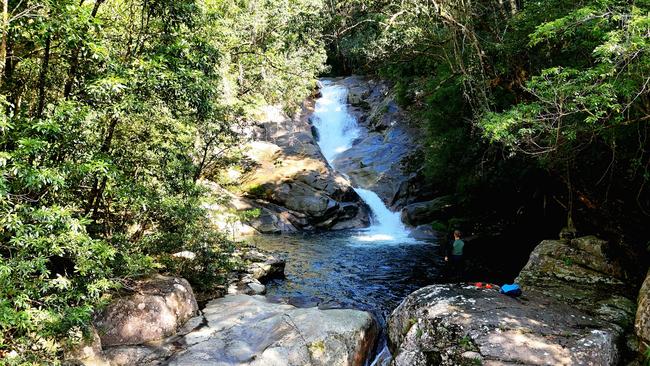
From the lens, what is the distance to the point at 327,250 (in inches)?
652

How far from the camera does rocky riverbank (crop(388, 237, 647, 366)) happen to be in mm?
5734

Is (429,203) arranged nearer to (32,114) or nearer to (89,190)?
(89,190)

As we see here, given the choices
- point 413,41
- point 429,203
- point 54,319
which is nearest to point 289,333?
point 54,319

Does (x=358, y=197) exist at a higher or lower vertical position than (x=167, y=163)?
lower

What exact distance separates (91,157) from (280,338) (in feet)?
13.6

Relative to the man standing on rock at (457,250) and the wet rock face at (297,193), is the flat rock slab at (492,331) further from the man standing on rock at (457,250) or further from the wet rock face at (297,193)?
the wet rock face at (297,193)

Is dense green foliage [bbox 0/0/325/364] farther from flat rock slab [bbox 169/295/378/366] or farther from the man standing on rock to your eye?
the man standing on rock

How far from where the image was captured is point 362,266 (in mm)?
14062

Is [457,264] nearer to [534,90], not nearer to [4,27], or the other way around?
[534,90]

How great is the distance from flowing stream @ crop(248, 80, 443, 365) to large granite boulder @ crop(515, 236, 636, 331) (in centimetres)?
319

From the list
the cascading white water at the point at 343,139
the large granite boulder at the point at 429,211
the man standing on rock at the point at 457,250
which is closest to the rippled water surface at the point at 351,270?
the man standing on rock at the point at 457,250

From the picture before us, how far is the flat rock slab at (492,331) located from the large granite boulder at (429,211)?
42.2 ft

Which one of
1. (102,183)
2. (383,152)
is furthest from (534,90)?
(383,152)

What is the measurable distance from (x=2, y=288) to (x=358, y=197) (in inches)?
754
